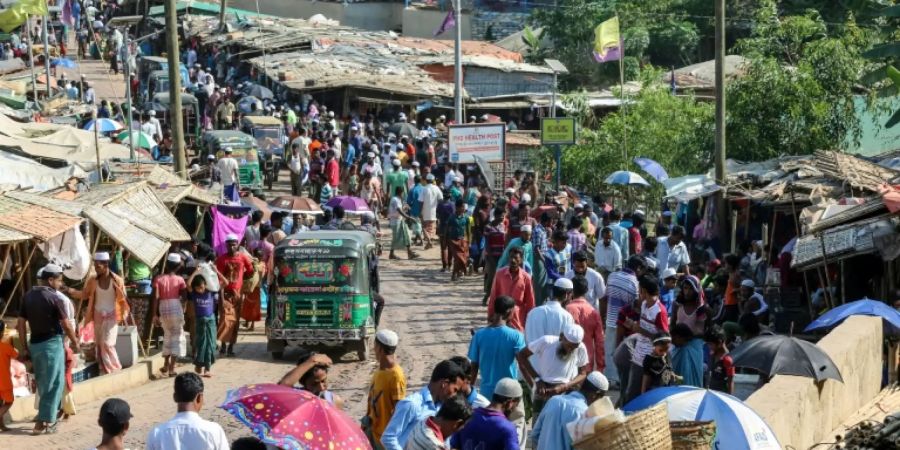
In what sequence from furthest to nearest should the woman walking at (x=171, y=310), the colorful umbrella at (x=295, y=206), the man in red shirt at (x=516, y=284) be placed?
the colorful umbrella at (x=295, y=206), the woman walking at (x=171, y=310), the man in red shirt at (x=516, y=284)

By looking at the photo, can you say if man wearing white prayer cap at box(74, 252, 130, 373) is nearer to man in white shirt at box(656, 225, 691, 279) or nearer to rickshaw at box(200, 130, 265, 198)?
man in white shirt at box(656, 225, 691, 279)

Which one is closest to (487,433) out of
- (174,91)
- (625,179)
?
(174,91)

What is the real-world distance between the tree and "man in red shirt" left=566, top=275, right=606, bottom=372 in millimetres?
13187

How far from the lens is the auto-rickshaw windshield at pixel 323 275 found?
18578 mm

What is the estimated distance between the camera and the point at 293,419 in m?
8.58

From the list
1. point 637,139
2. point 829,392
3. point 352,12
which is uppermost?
point 352,12

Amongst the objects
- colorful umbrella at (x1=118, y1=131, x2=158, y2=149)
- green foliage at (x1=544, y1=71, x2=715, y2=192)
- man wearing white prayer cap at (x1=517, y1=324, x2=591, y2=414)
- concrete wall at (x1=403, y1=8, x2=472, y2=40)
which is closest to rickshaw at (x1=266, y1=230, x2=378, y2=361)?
man wearing white prayer cap at (x1=517, y1=324, x2=591, y2=414)

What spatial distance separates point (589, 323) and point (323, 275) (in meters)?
5.27

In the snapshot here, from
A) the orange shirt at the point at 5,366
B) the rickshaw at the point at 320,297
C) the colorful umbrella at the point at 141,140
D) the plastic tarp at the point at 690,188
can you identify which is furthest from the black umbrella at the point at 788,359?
the colorful umbrella at the point at 141,140

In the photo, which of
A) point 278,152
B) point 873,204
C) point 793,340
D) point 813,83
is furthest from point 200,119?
point 793,340

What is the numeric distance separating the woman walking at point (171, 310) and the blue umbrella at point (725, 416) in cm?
810

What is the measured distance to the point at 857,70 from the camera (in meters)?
27.1

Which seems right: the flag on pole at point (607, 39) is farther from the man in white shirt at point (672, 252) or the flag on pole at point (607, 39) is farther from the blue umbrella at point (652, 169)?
the man in white shirt at point (672, 252)

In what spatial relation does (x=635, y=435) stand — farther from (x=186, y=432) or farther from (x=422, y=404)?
(x=186, y=432)
